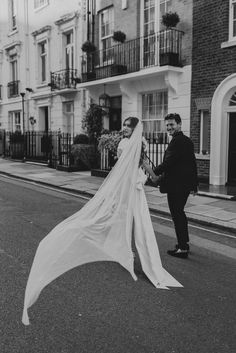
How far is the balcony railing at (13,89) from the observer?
24.8m

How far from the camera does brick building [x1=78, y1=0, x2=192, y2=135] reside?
43.1 feet

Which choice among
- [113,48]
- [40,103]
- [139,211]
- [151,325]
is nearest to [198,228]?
[139,211]

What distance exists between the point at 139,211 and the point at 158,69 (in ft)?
29.7

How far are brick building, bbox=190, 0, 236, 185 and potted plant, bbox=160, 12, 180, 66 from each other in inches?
25.2

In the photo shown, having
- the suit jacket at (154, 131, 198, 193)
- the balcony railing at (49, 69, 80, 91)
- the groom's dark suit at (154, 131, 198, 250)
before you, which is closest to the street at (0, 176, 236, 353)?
the groom's dark suit at (154, 131, 198, 250)

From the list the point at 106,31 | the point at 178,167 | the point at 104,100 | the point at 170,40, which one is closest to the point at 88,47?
the point at 106,31

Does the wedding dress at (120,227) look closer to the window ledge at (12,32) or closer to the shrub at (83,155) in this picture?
the shrub at (83,155)

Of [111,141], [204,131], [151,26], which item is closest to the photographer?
[204,131]

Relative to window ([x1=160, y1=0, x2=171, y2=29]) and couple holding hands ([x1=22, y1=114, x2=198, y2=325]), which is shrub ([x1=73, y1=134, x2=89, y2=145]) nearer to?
window ([x1=160, y1=0, x2=171, y2=29])

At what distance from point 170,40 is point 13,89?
1426cm

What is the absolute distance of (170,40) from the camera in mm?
13477

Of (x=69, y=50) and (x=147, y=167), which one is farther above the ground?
(x=69, y=50)

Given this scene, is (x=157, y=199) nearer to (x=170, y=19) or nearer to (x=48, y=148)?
(x=170, y=19)

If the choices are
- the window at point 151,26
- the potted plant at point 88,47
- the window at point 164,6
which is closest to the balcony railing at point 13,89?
the potted plant at point 88,47
